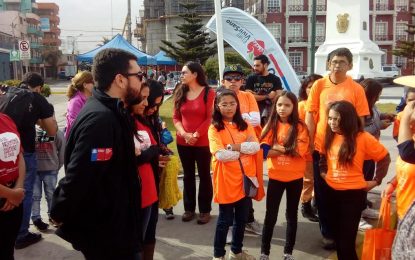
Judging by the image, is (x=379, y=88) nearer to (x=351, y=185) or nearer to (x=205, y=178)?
(x=351, y=185)

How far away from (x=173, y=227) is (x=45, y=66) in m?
78.9

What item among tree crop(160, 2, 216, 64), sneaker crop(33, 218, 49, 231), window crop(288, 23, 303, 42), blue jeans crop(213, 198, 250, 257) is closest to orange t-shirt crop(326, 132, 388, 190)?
blue jeans crop(213, 198, 250, 257)

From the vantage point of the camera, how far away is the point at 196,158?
4.92 m

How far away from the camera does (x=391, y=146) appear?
8719 millimetres

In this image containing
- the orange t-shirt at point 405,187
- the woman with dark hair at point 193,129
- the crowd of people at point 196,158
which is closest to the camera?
the crowd of people at point 196,158

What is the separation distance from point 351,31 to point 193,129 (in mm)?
21344

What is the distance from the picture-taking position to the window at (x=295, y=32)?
53000mm

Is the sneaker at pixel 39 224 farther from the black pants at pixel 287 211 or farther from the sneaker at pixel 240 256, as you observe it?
the black pants at pixel 287 211

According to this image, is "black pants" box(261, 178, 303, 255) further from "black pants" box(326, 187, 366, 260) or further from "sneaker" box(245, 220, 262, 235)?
"sneaker" box(245, 220, 262, 235)

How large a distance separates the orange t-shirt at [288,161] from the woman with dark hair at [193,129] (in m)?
1.15

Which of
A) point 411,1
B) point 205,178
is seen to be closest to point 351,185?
point 205,178

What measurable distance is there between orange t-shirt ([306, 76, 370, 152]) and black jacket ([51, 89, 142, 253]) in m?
2.06

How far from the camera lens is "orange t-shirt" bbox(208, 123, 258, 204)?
3.67 meters

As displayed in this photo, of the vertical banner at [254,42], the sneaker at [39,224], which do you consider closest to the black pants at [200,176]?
the sneaker at [39,224]
